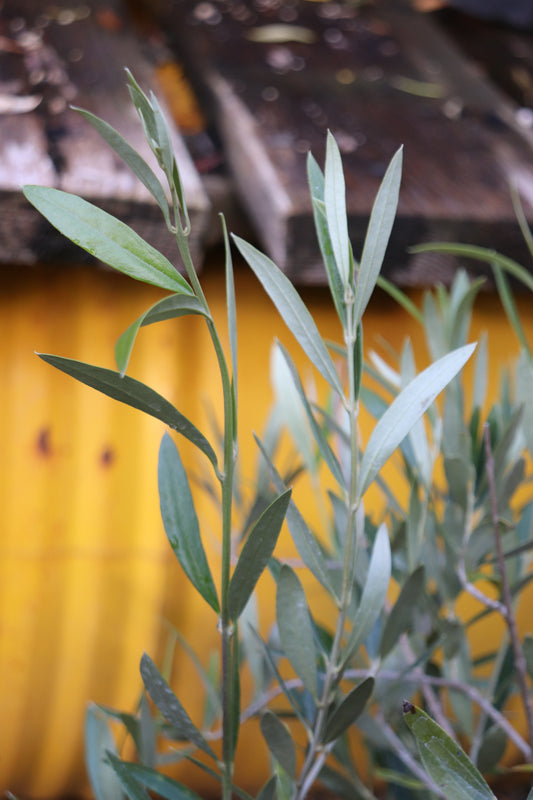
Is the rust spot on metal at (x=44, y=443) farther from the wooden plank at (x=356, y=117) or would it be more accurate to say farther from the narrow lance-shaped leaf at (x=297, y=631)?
the narrow lance-shaped leaf at (x=297, y=631)

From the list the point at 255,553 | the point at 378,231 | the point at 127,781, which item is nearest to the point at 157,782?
the point at 127,781

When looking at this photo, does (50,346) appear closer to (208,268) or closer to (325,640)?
(208,268)

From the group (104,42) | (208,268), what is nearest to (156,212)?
(208,268)

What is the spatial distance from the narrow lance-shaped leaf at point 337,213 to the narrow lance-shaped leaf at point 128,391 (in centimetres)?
7

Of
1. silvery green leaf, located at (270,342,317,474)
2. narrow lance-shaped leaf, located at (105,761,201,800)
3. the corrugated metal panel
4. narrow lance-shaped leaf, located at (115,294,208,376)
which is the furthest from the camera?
the corrugated metal panel

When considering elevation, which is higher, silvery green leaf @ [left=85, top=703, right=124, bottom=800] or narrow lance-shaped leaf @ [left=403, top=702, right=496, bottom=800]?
narrow lance-shaped leaf @ [left=403, top=702, right=496, bottom=800]

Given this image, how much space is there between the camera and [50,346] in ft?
1.91

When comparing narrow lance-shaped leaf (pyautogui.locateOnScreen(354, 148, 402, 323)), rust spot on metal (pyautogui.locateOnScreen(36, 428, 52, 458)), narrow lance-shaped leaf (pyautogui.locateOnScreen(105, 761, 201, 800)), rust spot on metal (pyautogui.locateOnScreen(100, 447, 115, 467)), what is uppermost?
narrow lance-shaped leaf (pyautogui.locateOnScreen(354, 148, 402, 323))

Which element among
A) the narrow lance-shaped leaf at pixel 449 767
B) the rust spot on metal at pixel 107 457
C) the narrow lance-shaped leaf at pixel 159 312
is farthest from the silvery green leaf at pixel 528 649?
the rust spot on metal at pixel 107 457

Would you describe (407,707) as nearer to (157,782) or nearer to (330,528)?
(157,782)

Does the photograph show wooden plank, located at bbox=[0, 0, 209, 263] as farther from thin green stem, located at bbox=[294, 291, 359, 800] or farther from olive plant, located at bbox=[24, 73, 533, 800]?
thin green stem, located at bbox=[294, 291, 359, 800]

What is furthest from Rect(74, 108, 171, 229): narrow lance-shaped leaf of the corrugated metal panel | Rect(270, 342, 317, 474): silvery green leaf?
the corrugated metal panel

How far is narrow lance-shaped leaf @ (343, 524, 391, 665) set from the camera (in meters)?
0.27

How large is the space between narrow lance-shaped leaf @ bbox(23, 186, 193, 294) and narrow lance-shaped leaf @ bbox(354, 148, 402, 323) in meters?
0.06
